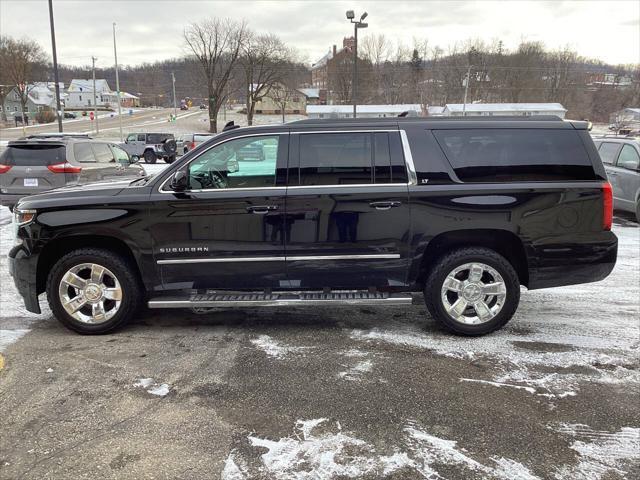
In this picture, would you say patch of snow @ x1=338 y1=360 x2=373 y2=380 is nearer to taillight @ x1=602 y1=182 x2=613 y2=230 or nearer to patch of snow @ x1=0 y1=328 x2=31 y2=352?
taillight @ x1=602 y1=182 x2=613 y2=230

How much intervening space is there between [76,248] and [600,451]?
175 inches

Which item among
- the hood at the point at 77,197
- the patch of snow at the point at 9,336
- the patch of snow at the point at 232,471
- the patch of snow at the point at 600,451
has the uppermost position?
the hood at the point at 77,197

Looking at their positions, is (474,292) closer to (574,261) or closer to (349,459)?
(574,261)

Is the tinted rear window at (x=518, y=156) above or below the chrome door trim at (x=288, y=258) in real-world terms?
above

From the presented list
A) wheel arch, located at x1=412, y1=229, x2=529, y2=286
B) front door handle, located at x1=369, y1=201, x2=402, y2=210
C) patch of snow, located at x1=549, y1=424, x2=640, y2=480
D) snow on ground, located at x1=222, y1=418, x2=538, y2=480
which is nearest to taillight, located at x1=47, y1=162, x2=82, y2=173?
front door handle, located at x1=369, y1=201, x2=402, y2=210

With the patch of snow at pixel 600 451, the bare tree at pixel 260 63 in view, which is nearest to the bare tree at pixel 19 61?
the bare tree at pixel 260 63

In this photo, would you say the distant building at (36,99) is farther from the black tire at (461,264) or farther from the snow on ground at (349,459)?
the snow on ground at (349,459)

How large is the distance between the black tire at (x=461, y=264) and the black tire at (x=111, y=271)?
8.90 feet

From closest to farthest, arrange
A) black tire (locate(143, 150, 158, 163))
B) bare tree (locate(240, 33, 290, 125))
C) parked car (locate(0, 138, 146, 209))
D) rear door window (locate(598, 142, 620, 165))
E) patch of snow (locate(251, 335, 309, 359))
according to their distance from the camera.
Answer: patch of snow (locate(251, 335, 309, 359)) < parked car (locate(0, 138, 146, 209)) < rear door window (locate(598, 142, 620, 165)) < black tire (locate(143, 150, 158, 163)) < bare tree (locate(240, 33, 290, 125))

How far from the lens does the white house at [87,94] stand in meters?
128

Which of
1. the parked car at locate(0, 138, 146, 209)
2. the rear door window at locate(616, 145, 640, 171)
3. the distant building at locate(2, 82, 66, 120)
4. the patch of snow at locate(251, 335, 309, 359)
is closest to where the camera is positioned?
the patch of snow at locate(251, 335, 309, 359)

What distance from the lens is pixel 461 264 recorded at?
4449 millimetres

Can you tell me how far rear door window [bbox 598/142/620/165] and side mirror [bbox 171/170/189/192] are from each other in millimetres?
9887

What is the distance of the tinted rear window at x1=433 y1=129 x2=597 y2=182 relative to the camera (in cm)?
442
